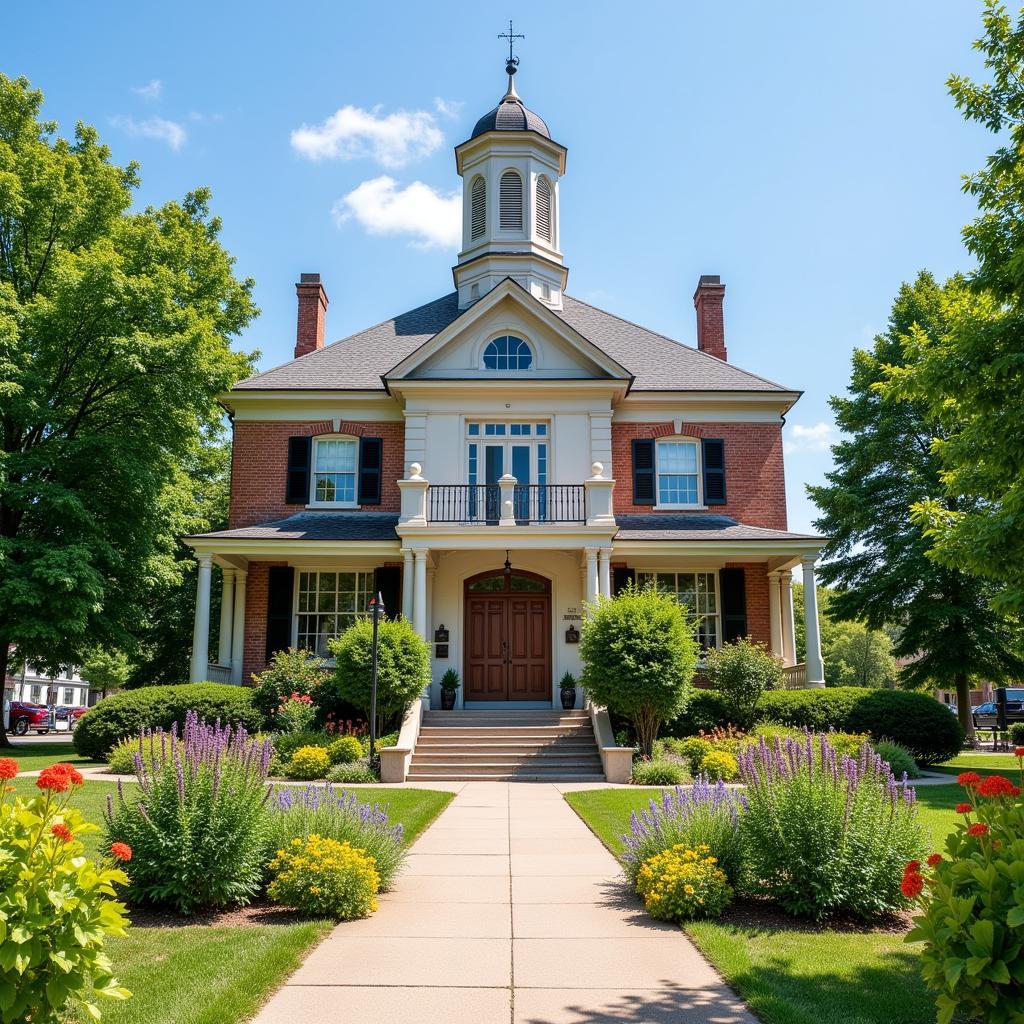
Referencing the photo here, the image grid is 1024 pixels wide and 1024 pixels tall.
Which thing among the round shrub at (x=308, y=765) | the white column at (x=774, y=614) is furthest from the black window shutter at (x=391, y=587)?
the white column at (x=774, y=614)

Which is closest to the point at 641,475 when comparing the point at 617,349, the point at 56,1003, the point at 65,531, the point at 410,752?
the point at 617,349

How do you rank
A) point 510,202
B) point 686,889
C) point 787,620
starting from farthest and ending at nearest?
point 510,202 < point 787,620 < point 686,889

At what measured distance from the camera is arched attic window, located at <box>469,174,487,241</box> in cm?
2578

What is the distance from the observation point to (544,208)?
1020 inches

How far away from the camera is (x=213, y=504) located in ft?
109

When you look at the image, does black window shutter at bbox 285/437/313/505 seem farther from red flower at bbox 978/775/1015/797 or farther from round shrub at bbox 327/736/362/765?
red flower at bbox 978/775/1015/797

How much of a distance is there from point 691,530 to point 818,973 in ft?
51.6

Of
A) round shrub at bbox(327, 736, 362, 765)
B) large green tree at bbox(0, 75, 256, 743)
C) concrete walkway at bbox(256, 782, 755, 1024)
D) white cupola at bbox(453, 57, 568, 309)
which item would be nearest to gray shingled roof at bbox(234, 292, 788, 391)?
white cupola at bbox(453, 57, 568, 309)

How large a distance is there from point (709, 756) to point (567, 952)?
9.60 m

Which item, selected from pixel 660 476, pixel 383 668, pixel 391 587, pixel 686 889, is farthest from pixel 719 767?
pixel 660 476

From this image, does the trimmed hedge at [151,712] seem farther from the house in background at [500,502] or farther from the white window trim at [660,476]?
the white window trim at [660,476]

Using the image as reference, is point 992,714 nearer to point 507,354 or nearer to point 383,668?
point 507,354

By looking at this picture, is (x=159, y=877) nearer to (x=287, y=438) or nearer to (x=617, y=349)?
(x=287, y=438)

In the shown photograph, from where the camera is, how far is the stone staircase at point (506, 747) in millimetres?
15617
